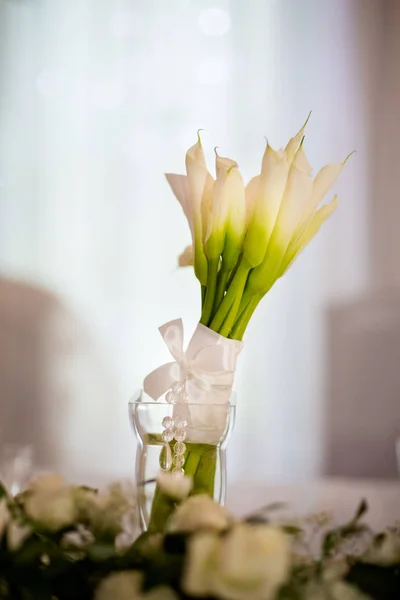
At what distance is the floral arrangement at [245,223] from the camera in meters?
0.57

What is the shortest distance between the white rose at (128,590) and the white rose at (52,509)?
42mm

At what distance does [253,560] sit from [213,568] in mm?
16

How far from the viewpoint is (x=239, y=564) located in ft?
0.73

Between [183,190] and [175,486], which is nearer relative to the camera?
[175,486]

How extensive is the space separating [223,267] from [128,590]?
0.37 m

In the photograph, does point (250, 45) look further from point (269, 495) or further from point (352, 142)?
point (269, 495)

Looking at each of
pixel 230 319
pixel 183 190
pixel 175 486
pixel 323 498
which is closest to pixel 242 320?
pixel 230 319

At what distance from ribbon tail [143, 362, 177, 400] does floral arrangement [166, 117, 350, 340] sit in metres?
0.05

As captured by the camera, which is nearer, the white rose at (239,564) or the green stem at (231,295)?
the white rose at (239,564)

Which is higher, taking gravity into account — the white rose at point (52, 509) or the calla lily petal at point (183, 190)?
the calla lily petal at point (183, 190)

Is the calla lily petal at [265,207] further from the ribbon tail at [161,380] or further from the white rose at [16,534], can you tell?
the white rose at [16,534]

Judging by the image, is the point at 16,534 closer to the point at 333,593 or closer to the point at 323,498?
the point at 333,593

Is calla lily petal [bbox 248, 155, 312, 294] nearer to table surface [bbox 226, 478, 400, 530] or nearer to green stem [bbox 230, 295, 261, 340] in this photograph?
green stem [bbox 230, 295, 261, 340]

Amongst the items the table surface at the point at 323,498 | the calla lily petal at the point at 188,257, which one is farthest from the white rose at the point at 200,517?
the table surface at the point at 323,498
